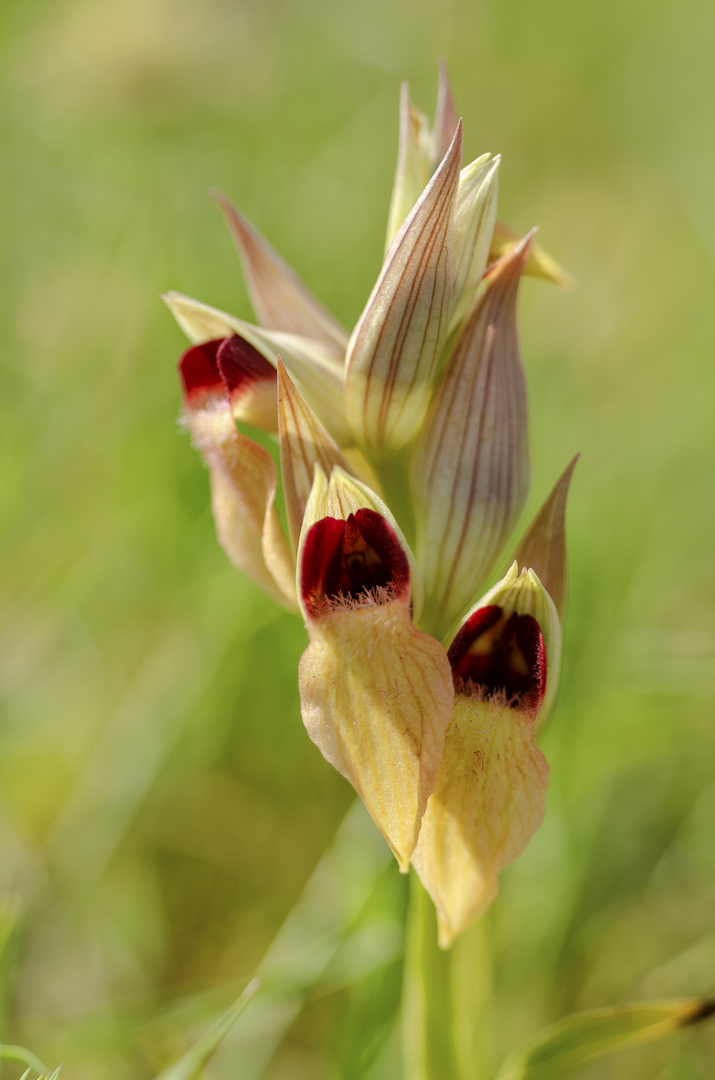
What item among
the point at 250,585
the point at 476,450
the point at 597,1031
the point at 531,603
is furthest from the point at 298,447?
the point at 250,585

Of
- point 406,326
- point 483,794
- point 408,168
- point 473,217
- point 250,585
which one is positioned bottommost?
point 483,794

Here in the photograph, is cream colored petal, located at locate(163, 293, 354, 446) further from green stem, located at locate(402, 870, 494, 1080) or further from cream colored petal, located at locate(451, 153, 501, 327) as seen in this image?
green stem, located at locate(402, 870, 494, 1080)

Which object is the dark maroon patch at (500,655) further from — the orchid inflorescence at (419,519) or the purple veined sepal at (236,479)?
the purple veined sepal at (236,479)

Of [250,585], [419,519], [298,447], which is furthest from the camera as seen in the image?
[250,585]

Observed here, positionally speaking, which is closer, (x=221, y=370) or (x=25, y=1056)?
(x=25, y=1056)

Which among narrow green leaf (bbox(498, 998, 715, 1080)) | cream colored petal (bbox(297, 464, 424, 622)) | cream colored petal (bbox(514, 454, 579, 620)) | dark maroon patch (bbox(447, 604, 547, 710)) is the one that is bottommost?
narrow green leaf (bbox(498, 998, 715, 1080))

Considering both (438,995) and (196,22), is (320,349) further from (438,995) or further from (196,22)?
(196,22)

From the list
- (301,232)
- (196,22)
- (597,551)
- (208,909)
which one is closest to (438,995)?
(208,909)

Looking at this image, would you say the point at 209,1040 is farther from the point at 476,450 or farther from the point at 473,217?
the point at 473,217

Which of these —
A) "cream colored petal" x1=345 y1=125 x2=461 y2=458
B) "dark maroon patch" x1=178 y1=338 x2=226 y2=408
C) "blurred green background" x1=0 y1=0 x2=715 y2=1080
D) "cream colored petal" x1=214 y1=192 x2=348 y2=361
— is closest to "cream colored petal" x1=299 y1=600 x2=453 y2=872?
"cream colored petal" x1=345 y1=125 x2=461 y2=458
